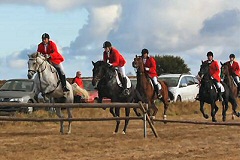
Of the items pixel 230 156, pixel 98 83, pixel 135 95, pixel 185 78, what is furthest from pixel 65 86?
pixel 185 78

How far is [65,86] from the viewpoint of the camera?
20.7 m

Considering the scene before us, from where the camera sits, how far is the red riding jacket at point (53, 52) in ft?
67.5

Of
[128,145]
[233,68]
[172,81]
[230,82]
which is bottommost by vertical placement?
[128,145]

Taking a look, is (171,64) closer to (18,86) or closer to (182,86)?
(182,86)

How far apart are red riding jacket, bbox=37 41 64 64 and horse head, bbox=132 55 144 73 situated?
8.87ft

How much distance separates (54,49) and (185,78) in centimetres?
1742

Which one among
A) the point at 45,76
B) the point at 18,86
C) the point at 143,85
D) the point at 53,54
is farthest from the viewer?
the point at 18,86

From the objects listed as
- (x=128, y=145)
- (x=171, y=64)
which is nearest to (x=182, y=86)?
(x=128, y=145)

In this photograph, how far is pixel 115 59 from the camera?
20719 millimetres

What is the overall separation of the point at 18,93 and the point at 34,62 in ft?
27.3

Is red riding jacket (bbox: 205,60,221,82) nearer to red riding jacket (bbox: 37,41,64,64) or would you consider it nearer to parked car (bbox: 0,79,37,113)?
red riding jacket (bbox: 37,41,64,64)

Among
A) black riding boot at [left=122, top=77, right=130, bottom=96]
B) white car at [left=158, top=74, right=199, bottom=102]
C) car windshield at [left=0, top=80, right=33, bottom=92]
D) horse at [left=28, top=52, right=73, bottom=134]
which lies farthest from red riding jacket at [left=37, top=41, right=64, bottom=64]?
white car at [left=158, top=74, right=199, bottom=102]

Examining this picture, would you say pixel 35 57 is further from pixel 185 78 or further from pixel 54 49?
pixel 185 78

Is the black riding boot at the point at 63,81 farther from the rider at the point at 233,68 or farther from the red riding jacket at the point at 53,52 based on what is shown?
the rider at the point at 233,68
